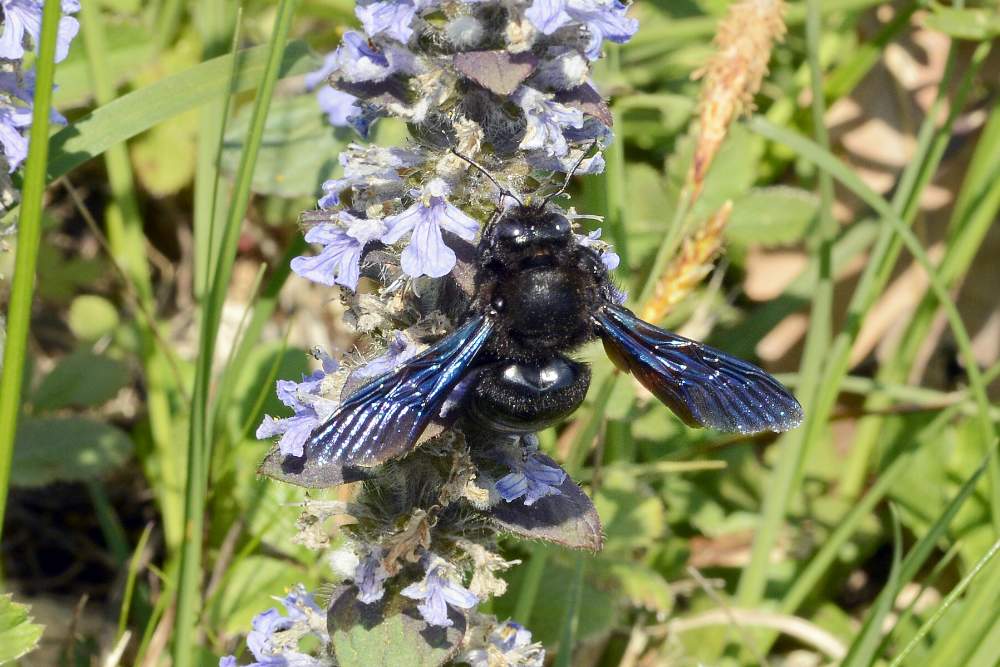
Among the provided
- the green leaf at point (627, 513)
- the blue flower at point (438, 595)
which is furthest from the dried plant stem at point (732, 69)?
the blue flower at point (438, 595)

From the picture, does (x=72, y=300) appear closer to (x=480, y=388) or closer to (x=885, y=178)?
(x=480, y=388)

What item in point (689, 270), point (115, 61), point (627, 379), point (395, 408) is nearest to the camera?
point (395, 408)

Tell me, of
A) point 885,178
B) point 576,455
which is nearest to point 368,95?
point 576,455

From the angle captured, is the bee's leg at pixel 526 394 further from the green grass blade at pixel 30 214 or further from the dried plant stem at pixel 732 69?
the dried plant stem at pixel 732 69

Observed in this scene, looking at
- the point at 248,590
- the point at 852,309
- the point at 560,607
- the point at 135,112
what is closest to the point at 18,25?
the point at 135,112

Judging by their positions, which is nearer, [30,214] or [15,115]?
[30,214]

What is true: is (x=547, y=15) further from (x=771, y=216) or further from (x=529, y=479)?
(x=771, y=216)
